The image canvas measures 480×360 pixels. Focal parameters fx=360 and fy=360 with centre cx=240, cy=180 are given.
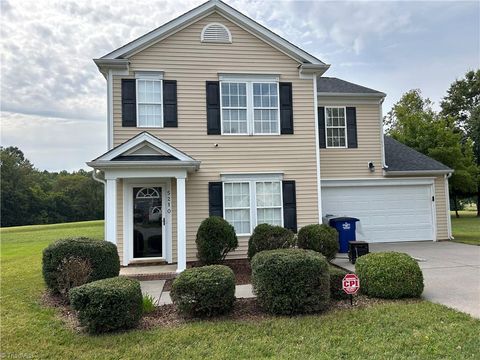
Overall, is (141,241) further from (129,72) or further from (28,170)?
(28,170)

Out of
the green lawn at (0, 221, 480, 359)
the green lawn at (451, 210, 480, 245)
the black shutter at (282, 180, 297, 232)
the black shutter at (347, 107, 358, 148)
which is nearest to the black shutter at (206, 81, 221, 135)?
the black shutter at (282, 180, 297, 232)

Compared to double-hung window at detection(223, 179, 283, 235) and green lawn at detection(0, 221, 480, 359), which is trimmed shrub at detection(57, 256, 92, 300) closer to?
green lawn at detection(0, 221, 480, 359)

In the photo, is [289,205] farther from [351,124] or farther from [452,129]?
[452,129]

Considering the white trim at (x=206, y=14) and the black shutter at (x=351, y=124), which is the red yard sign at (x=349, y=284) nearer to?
the white trim at (x=206, y=14)

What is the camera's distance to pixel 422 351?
4051 mm

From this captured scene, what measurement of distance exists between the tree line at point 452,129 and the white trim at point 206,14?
18129 mm

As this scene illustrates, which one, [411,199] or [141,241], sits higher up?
[411,199]

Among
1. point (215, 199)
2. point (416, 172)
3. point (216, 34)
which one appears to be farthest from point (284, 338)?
point (416, 172)

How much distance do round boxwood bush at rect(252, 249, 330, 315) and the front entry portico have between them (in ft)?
11.8

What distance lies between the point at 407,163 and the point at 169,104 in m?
9.20

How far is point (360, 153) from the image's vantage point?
1286 cm

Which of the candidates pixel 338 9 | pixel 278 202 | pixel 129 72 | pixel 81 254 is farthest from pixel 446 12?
pixel 81 254

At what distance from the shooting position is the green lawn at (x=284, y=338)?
4.12 m

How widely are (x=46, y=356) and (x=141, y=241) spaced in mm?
5717
